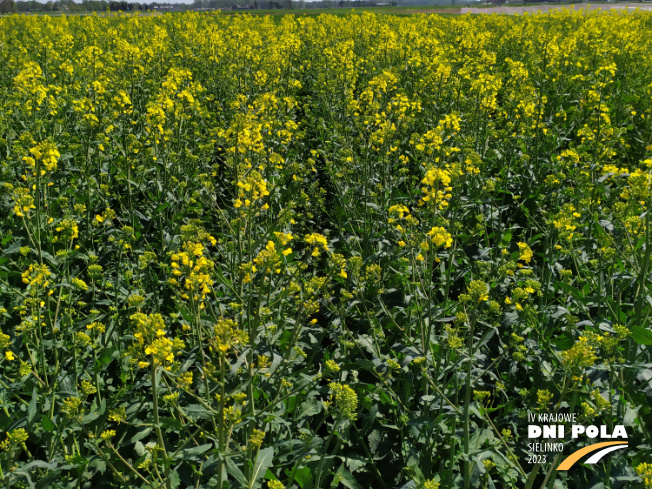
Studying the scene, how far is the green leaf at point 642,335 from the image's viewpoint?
2.60 meters

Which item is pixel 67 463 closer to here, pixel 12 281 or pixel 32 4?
pixel 12 281

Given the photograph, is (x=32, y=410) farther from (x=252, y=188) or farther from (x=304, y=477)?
(x=252, y=188)

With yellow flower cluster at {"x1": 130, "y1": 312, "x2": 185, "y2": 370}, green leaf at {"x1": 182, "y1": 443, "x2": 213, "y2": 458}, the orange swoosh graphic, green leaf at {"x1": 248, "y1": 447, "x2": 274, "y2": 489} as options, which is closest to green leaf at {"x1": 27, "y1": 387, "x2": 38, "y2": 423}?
green leaf at {"x1": 182, "y1": 443, "x2": 213, "y2": 458}

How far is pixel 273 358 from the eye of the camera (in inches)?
116

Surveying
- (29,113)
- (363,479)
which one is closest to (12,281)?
(29,113)

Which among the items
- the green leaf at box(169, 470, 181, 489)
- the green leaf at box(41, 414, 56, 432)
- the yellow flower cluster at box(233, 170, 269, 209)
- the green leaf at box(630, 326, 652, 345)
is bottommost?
the green leaf at box(169, 470, 181, 489)

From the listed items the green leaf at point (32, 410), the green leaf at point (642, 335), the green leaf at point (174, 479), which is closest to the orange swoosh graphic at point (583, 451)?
the green leaf at point (642, 335)

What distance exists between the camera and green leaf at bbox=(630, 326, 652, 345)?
2.60 metres

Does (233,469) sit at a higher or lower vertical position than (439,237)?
lower

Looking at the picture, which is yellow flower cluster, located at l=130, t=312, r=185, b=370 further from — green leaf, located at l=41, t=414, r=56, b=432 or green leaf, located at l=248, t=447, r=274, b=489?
green leaf, located at l=41, t=414, r=56, b=432

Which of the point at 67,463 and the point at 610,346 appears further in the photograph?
the point at 67,463

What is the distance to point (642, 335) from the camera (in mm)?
2631

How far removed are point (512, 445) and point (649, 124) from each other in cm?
478

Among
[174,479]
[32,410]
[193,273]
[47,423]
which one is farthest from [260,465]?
[32,410]
